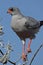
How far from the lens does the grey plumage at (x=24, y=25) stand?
2.80 metres

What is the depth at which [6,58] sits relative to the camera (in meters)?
1.82

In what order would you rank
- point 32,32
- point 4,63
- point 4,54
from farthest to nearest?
point 32,32, point 4,54, point 4,63

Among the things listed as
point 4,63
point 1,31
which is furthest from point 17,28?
point 4,63

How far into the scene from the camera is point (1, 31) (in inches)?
74.5

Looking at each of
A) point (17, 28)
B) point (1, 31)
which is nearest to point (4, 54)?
point (1, 31)

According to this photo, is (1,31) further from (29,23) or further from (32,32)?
(29,23)

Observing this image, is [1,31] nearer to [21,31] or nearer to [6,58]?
[6,58]

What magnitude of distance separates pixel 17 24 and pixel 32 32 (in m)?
0.31

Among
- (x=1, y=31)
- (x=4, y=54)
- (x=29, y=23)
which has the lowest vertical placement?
(x=29, y=23)

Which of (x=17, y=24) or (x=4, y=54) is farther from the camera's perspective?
(x=17, y=24)

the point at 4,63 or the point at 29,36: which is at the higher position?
the point at 4,63

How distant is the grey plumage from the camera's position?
280 centimetres

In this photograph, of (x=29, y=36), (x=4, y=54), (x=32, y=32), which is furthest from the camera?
(x=32, y=32)

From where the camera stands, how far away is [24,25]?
3264 millimetres
